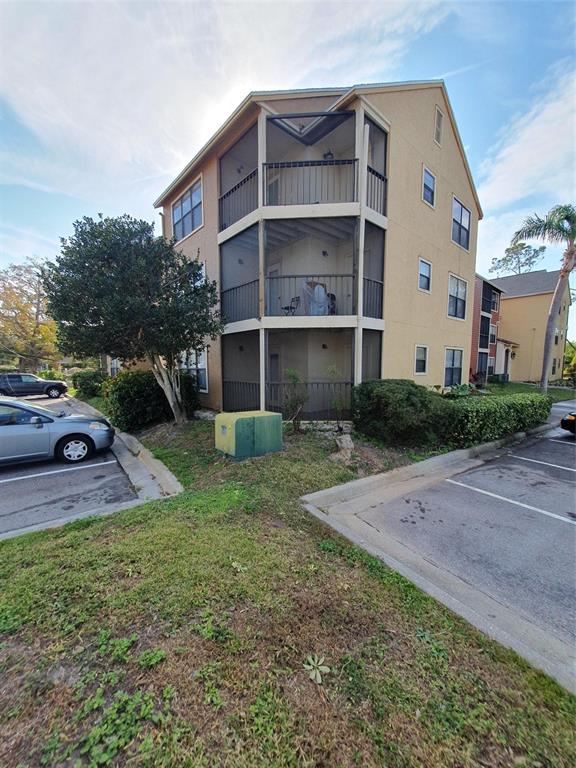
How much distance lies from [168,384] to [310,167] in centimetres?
808

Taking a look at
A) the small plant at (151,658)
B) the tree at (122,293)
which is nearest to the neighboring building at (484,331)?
the tree at (122,293)

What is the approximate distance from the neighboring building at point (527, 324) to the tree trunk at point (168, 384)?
87.9 feet

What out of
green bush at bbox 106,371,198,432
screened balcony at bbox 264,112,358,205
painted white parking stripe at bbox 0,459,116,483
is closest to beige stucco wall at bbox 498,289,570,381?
screened balcony at bbox 264,112,358,205

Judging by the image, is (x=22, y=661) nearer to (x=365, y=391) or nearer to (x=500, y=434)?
(x=365, y=391)

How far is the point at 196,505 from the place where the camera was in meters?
4.55

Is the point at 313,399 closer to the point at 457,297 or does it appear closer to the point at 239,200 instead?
the point at 239,200

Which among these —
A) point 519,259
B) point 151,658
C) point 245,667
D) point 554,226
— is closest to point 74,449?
point 151,658

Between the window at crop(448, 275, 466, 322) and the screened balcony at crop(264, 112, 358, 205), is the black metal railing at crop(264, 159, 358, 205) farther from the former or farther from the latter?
the window at crop(448, 275, 466, 322)

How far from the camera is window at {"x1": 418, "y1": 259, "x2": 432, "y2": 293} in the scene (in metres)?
11.6

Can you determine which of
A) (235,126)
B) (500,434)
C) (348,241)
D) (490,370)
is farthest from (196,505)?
(490,370)

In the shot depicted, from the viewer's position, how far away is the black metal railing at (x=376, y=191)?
925cm

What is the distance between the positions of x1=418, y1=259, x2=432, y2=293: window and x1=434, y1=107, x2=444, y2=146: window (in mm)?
4600

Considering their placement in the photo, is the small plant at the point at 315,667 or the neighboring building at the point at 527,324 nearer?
the small plant at the point at 315,667

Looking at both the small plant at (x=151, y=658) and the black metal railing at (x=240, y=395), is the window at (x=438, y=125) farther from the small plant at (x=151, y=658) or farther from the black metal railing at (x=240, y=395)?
the small plant at (x=151, y=658)
